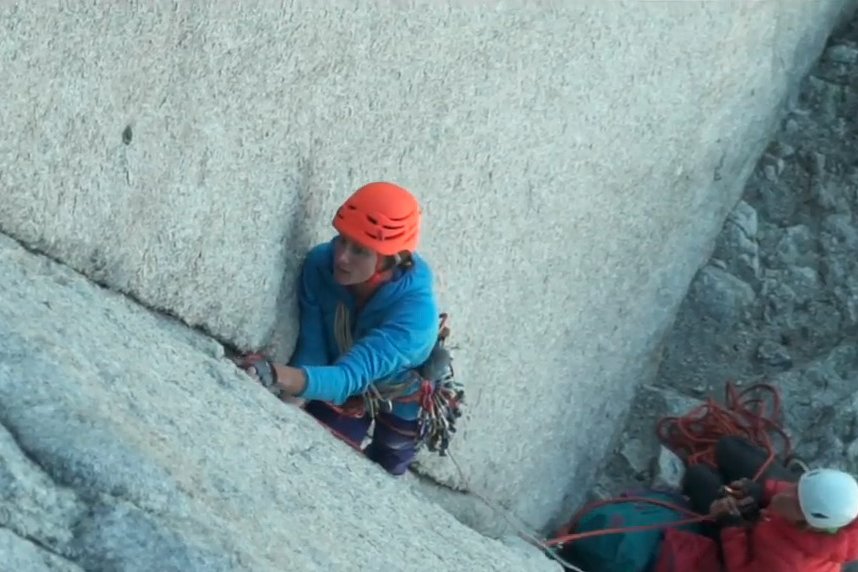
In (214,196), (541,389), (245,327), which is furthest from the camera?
(541,389)

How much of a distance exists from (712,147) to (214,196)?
267 cm

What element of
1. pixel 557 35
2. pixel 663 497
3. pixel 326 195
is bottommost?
pixel 663 497

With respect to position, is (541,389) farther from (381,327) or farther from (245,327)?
(245,327)

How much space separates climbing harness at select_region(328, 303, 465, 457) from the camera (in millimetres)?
2893

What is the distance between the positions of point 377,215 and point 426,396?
1.69 ft

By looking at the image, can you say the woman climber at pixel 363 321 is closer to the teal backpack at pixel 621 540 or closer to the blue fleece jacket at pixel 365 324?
the blue fleece jacket at pixel 365 324

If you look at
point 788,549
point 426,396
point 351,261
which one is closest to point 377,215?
point 351,261

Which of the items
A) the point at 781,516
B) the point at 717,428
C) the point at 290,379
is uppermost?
the point at 290,379

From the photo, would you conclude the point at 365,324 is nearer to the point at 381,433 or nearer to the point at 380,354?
the point at 380,354

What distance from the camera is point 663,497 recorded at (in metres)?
3.98

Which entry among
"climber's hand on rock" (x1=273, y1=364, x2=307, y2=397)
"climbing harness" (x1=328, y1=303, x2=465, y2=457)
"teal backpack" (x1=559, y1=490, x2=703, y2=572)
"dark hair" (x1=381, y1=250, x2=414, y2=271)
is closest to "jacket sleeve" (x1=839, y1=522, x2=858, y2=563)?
"teal backpack" (x1=559, y1=490, x2=703, y2=572)

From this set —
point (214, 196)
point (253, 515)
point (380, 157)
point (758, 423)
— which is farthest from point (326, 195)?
point (758, 423)

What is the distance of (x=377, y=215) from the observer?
2619 mm

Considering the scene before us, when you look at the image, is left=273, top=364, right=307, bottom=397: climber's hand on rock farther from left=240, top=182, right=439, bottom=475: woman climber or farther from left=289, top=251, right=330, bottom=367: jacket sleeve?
left=289, top=251, right=330, bottom=367: jacket sleeve
